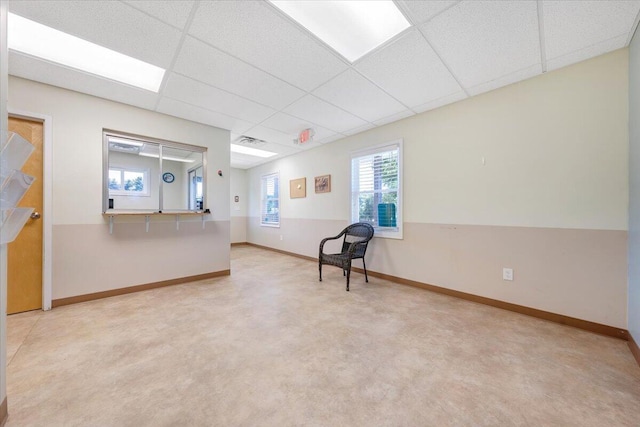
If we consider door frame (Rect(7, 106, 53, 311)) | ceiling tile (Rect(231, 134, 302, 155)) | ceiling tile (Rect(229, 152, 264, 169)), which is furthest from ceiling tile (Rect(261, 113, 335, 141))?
door frame (Rect(7, 106, 53, 311))

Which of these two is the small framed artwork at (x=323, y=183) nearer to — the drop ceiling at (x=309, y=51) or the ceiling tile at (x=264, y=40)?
the drop ceiling at (x=309, y=51)

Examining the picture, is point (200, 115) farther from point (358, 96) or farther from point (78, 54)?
point (358, 96)

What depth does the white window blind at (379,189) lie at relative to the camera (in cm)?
377

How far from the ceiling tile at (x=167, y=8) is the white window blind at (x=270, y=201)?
4.54m

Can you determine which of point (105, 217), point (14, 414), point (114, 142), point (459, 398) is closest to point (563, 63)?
point (459, 398)

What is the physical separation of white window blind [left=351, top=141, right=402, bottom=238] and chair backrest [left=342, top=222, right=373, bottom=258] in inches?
9.2

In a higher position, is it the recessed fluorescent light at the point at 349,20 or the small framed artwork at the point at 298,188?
the recessed fluorescent light at the point at 349,20

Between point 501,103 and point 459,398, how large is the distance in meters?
2.98

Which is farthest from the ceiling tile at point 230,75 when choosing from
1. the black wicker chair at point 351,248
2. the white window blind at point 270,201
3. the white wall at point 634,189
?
the white window blind at point 270,201

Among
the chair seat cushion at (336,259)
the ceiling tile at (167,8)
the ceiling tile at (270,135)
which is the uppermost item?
the ceiling tile at (167,8)

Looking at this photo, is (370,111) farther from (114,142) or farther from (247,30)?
(114,142)

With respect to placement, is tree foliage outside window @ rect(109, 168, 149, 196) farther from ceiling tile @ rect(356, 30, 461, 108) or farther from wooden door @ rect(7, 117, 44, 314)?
ceiling tile @ rect(356, 30, 461, 108)

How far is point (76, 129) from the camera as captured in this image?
9.23 feet

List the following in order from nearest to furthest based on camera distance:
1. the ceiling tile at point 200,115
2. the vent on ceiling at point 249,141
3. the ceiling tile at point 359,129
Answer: the ceiling tile at point 200,115 → the ceiling tile at point 359,129 → the vent on ceiling at point 249,141
